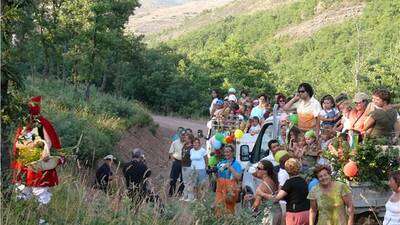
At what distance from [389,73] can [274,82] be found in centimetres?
1420

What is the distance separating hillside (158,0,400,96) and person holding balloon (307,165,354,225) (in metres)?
30.1

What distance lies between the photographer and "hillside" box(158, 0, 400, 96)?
5075cm

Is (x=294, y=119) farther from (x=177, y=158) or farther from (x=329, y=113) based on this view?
(x=177, y=158)

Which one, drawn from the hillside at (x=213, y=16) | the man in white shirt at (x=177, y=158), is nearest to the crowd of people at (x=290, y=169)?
the man in white shirt at (x=177, y=158)

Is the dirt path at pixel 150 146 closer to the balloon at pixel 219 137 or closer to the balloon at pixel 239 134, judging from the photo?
the balloon at pixel 219 137

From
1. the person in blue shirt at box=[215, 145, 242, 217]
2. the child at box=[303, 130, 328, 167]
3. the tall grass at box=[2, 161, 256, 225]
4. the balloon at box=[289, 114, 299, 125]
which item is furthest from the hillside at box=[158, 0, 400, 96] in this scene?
the tall grass at box=[2, 161, 256, 225]

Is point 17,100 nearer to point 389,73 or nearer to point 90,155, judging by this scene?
point 90,155

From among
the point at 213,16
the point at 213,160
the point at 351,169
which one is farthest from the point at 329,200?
the point at 213,16

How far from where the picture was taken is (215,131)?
15.6m

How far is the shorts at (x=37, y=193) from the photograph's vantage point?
6.49m

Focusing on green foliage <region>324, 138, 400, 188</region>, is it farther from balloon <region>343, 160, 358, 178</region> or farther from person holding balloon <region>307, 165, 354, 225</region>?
person holding balloon <region>307, 165, 354, 225</region>

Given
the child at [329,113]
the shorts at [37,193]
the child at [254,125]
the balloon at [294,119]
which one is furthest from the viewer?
the child at [254,125]

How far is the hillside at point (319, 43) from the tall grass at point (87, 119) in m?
17.2

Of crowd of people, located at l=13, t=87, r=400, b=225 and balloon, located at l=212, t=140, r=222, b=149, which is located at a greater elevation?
crowd of people, located at l=13, t=87, r=400, b=225
